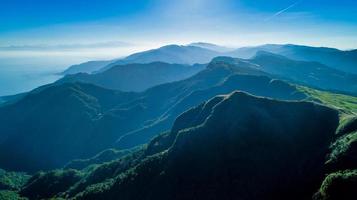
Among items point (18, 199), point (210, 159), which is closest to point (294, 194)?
point (210, 159)

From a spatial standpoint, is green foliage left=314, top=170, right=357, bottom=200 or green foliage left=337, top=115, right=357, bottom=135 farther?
green foliage left=337, top=115, right=357, bottom=135

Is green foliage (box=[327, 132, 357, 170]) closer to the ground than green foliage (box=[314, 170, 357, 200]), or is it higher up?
higher up

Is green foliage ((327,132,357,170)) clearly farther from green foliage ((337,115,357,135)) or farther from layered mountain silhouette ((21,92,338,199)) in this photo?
green foliage ((337,115,357,135))

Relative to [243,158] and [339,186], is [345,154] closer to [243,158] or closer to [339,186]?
[339,186]

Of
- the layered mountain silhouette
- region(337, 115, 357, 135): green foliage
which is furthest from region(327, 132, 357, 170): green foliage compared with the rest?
region(337, 115, 357, 135): green foliage

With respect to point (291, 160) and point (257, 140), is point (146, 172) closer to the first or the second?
point (257, 140)

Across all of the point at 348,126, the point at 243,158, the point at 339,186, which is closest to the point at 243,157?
the point at 243,158

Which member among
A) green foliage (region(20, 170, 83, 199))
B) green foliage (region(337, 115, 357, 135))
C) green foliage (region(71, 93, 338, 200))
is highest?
green foliage (region(337, 115, 357, 135))
